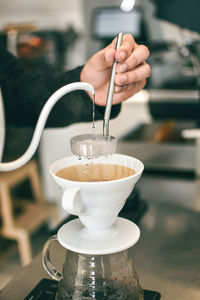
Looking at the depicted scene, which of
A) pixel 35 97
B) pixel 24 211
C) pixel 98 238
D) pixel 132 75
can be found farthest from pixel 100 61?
pixel 24 211

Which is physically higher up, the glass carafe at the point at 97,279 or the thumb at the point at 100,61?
the thumb at the point at 100,61

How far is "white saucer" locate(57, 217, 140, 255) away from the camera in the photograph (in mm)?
484

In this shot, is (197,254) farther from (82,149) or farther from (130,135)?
(130,135)

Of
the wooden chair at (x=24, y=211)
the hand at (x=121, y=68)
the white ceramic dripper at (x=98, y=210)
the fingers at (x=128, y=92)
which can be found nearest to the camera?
the white ceramic dripper at (x=98, y=210)

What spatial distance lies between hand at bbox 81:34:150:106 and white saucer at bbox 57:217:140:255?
22 centimetres

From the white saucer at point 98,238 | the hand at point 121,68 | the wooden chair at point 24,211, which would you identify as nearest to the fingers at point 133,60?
the hand at point 121,68

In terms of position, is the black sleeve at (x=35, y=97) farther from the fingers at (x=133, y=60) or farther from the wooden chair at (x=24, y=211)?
the wooden chair at (x=24, y=211)

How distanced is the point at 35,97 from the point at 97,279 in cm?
46

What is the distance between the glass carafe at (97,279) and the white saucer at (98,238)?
0.08ft

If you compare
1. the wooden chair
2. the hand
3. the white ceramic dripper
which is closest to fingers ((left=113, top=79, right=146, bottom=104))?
the hand

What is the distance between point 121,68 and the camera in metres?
0.60

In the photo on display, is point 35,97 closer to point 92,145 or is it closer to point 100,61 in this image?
point 100,61

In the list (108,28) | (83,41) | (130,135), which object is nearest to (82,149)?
(130,135)

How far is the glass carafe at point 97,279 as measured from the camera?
0.50 m
